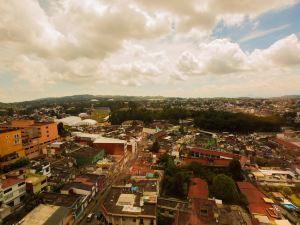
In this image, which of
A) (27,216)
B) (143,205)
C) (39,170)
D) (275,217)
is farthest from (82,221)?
(275,217)

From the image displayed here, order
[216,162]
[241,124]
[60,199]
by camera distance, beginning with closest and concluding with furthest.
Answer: [60,199], [216,162], [241,124]

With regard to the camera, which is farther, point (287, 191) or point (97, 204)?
point (287, 191)

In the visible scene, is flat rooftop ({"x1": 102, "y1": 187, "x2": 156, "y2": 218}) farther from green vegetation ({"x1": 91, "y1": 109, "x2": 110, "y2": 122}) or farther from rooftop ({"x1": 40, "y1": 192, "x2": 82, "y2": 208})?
green vegetation ({"x1": 91, "y1": 109, "x2": 110, "y2": 122})

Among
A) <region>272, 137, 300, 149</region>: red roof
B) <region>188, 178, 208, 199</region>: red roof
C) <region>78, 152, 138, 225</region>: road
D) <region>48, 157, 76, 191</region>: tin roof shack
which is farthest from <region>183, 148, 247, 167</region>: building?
<region>48, 157, 76, 191</region>: tin roof shack

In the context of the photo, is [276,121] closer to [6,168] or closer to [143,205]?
[143,205]

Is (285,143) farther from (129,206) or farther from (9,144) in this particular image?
(9,144)

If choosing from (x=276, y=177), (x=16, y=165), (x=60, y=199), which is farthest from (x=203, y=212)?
(x=16, y=165)

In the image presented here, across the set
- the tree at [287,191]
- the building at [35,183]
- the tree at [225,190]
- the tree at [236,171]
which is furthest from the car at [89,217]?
the tree at [287,191]
